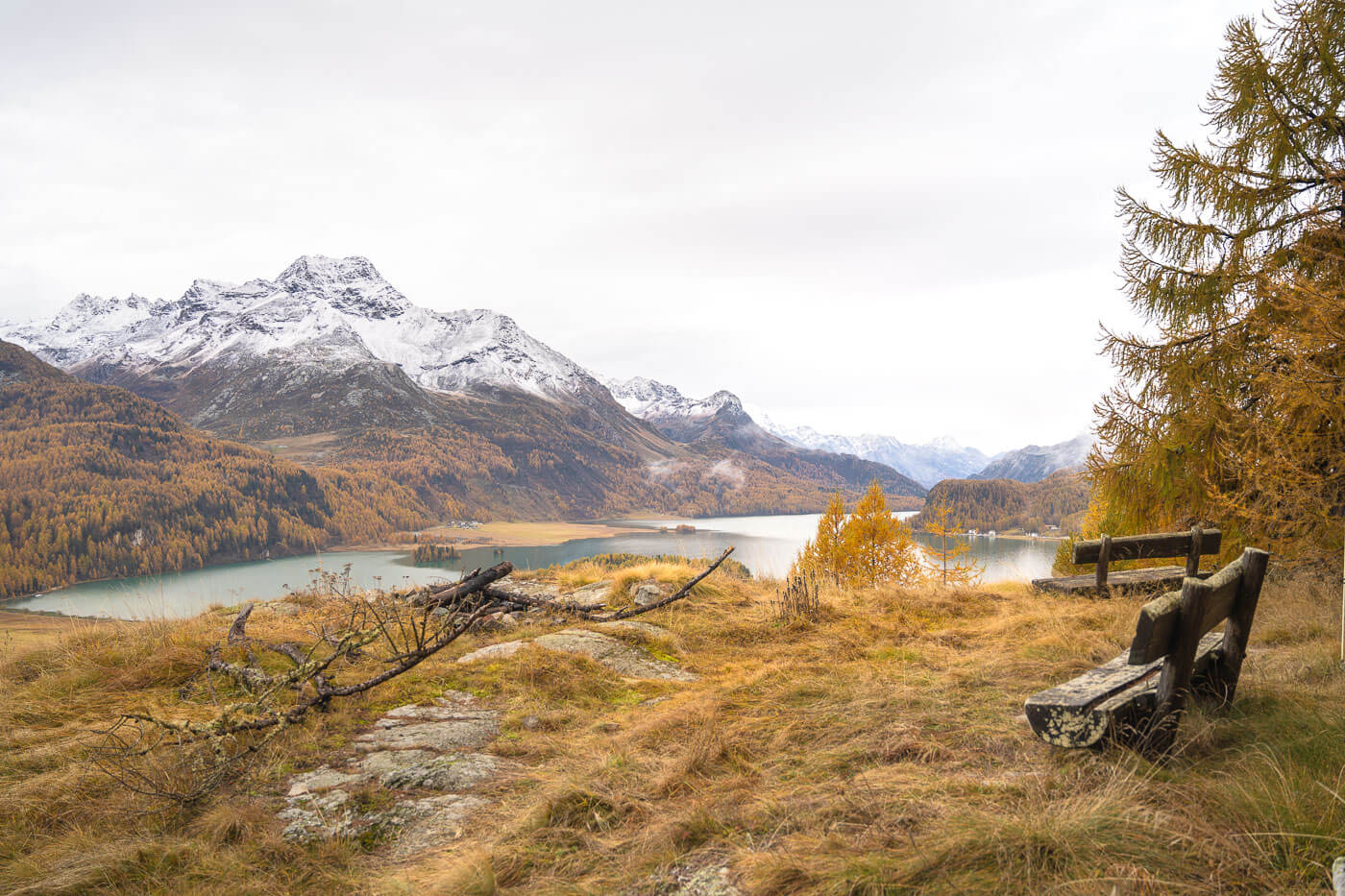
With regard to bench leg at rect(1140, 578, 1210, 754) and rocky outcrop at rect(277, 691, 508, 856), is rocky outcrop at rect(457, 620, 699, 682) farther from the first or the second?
bench leg at rect(1140, 578, 1210, 754)

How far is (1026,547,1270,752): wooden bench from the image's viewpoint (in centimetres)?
271

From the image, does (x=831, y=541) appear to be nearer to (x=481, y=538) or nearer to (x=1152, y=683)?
(x=1152, y=683)

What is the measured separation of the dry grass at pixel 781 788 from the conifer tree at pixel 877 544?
2208 centimetres

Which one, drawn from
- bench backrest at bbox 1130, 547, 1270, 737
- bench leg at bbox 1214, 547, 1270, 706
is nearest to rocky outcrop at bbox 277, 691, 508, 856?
bench backrest at bbox 1130, 547, 1270, 737

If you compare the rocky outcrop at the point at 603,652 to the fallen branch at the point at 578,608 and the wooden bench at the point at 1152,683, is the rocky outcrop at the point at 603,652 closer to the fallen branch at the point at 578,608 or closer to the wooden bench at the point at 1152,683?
the fallen branch at the point at 578,608

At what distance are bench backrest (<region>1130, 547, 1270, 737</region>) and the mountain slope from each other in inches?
4114

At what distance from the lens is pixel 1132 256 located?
9.59 meters

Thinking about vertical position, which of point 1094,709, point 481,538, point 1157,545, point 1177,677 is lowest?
point 481,538

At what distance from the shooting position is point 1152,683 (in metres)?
3.25

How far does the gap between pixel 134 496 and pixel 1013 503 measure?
7926 inches

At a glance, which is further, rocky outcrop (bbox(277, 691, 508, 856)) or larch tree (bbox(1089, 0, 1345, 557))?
larch tree (bbox(1089, 0, 1345, 557))

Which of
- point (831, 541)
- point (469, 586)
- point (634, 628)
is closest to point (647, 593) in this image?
point (634, 628)

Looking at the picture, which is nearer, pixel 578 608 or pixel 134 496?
pixel 578 608

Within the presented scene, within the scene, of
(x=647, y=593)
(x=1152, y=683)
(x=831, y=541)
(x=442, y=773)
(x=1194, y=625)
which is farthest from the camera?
(x=831, y=541)
